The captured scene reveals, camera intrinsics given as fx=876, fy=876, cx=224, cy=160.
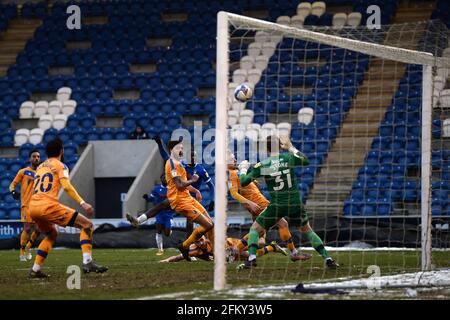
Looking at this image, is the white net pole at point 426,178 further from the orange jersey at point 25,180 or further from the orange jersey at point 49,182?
the orange jersey at point 25,180

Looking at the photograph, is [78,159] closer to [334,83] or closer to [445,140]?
[334,83]

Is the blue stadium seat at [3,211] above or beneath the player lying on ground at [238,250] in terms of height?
beneath

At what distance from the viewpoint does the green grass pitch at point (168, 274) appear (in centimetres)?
1038

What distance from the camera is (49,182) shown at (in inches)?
501

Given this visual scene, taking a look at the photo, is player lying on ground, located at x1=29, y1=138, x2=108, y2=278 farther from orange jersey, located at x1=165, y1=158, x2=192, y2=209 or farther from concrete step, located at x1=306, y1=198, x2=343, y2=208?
concrete step, located at x1=306, y1=198, x2=343, y2=208

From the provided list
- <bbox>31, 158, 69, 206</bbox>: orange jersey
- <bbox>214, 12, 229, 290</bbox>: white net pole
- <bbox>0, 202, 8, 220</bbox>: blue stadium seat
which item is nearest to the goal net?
<bbox>214, 12, 229, 290</bbox>: white net pole

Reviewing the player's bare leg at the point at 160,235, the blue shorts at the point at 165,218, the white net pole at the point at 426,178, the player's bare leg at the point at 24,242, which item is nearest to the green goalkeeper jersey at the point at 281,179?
the white net pole at the point at 426,178

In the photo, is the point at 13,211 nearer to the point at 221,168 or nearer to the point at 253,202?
the point at 253,202

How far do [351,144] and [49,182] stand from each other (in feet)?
35.2

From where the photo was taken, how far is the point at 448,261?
15617 mm

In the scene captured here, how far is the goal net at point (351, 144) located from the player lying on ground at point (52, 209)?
2148 millimetres

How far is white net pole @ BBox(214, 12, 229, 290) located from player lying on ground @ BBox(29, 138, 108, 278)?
268 cm
